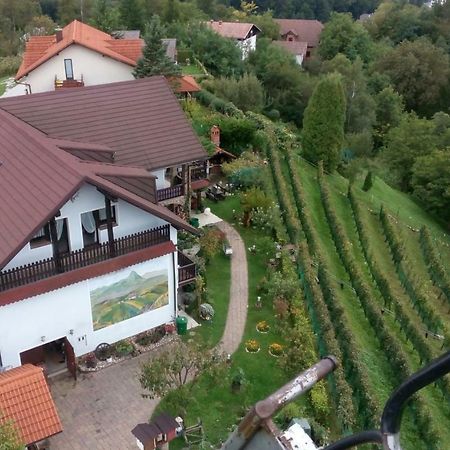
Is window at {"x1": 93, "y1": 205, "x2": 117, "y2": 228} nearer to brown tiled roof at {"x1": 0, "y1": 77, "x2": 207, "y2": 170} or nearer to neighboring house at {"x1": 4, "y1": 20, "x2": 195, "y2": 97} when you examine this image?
brown tiled roof at {"x1": 0, "y1": 77, "x2": 207, "y2": 170}

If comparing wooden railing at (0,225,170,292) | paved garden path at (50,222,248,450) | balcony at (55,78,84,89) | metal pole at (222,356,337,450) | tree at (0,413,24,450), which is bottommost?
paved garden path at (50,222,248,450)

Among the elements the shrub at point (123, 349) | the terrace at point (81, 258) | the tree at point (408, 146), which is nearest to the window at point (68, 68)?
the terrace at point (81, 258)

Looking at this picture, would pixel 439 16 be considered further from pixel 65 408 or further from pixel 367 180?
pixel 65 408

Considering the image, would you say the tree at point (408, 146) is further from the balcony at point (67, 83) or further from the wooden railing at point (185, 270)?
the wooden railing at point (185, 270)

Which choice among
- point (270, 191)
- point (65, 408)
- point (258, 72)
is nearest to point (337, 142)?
point (270, 191)

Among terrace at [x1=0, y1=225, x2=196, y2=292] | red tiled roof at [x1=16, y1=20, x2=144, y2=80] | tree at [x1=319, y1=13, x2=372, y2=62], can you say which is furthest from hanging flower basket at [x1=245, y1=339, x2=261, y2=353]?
tree at [x1=319, y1=13, x2=372, y2=62]

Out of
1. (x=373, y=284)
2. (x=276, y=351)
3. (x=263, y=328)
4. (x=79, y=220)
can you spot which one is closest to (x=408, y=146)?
(x=373, y=284)
